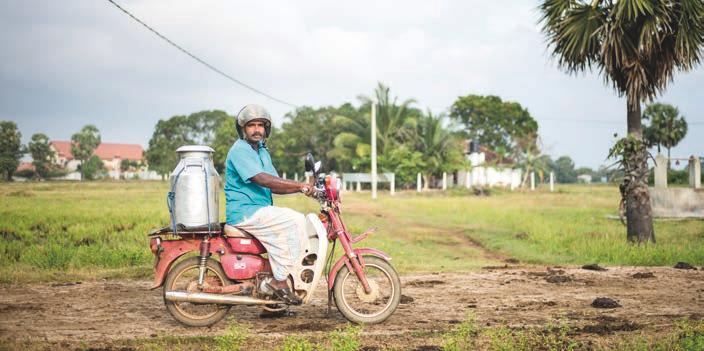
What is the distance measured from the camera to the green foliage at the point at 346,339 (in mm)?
4465

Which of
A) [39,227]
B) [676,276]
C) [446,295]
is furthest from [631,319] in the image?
[39,227]

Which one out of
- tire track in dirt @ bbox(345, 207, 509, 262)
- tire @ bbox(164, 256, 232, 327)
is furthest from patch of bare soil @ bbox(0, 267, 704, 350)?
tire track in dirt @ bbox(345, 207, 509, 262)

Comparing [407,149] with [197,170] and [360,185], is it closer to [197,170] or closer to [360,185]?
[360,185]

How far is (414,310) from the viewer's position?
20.1 ft

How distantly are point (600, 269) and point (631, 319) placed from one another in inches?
135

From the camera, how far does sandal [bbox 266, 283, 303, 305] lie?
5.34m

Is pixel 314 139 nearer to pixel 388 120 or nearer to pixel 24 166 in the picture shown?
pixel 388 120

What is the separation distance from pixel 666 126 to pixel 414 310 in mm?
53256

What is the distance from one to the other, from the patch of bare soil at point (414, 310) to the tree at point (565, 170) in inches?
4086

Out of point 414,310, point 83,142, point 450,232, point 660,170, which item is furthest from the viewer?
point 83,142

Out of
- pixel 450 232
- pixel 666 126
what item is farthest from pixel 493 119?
pixel 450 232

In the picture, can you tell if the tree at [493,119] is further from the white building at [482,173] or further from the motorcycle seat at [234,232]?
the motorcycle seat at [234,232]

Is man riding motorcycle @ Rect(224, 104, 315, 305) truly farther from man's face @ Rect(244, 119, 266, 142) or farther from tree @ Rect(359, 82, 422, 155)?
tree @ Rect(359, 82, 422, 155)

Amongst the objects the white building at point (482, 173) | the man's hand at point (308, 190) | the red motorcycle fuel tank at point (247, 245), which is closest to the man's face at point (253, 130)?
the man's hand at point (308, 190)
